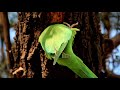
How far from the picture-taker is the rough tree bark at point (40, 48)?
2.09 feet

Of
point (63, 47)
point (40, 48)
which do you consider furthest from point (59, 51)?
point (40, 48)

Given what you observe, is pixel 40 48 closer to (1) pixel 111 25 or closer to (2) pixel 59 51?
(2) pixel 59 51

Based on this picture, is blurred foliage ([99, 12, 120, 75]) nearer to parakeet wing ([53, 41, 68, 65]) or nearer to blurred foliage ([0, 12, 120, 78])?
blurred foliage ([0, 12, 120, 78])

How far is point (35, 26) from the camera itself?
2.17ft

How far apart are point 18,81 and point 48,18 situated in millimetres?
316

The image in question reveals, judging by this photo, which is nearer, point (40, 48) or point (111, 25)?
point (40, 48)

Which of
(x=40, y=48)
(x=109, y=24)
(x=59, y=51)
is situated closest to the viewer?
(x=59, y=51)

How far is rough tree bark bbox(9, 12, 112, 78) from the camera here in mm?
638

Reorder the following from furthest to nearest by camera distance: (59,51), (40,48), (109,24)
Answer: (109,24)
(40,48)
(59,51)

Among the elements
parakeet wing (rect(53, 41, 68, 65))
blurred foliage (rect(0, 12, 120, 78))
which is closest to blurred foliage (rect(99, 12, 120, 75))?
blurred foliage (rect(0, 12, 120, 78))

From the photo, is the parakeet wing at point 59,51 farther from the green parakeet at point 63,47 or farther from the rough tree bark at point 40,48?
the rough tree bark at point 40,48

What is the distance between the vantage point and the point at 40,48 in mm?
650

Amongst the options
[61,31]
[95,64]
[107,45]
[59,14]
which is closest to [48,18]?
[59,14]

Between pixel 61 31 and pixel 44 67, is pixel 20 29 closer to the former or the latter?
pixel 44 67
